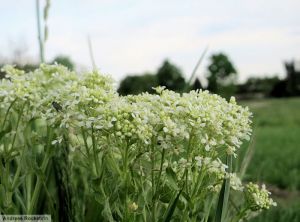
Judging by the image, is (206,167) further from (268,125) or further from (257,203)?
(268,125)

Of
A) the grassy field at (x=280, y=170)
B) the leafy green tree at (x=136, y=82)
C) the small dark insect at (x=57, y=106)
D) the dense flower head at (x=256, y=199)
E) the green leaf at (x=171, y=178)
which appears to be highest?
the small dark insect at (x=57, y=106)

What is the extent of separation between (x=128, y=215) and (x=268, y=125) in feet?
48.3

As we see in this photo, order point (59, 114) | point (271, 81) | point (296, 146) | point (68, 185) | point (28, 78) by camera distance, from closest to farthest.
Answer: point (59, 114) → point (28, 78) → point (68, 185) → point (296, 146) → point (271, 81)

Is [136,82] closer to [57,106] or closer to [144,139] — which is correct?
[57,106]

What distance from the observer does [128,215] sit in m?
1.45

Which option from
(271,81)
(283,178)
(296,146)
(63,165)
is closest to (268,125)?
(296,146)

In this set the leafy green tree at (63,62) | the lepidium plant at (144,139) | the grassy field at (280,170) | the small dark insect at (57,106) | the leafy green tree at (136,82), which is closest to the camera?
the lepidium plant at (144,139)

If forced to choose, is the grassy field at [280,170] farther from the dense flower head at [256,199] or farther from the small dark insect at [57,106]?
the small dark insect at [57,106]

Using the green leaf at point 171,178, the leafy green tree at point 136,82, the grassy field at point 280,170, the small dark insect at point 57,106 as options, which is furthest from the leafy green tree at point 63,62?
the leafy green tree at point 136,82

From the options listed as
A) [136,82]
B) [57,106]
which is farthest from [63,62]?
[136,82]

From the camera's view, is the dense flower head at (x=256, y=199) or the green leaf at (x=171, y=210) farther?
the dense flower head at (x=256, y=199)

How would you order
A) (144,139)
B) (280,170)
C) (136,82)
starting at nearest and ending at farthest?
(144,139)
(280,170)
(136,82)

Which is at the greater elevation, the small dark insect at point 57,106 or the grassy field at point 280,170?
the small dark insect at point 57,106

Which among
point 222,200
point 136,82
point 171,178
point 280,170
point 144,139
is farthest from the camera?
point 136,82
